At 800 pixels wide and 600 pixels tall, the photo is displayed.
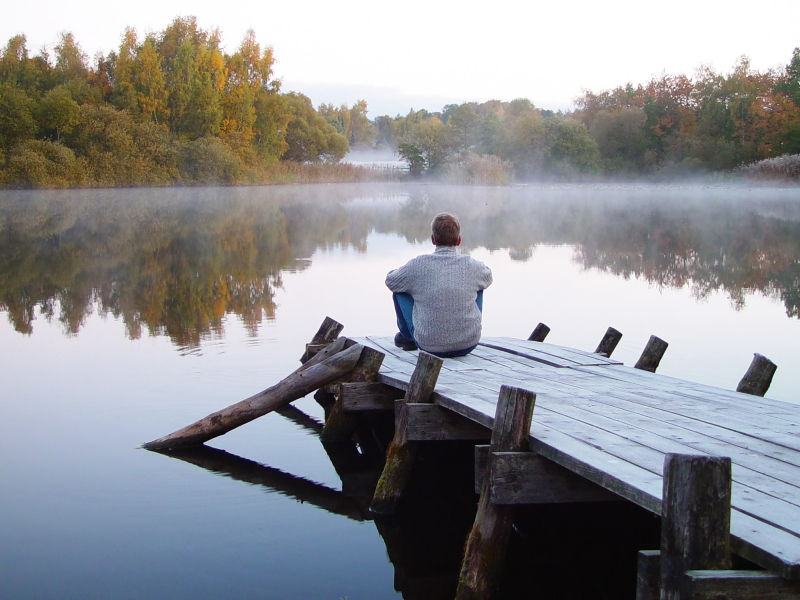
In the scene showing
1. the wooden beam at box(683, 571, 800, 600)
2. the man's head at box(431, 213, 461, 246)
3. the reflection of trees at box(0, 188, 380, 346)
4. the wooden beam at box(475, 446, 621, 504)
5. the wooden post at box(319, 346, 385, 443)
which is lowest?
the reflection of trees at box(0, 188, 380, 346)

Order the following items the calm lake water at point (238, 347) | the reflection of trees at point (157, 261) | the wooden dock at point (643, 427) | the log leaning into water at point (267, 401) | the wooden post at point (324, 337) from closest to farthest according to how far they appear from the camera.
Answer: the wooden dock at point (643, 427)
the calm lake water at point (238, 347)
the log leaning into water at point (267, 401)
the wooden post at point (324, 337)
the reflection of trees at point (157, 261)

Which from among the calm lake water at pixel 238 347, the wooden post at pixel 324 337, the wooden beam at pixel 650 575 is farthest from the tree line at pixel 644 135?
the wooden beam at pixel 650 575

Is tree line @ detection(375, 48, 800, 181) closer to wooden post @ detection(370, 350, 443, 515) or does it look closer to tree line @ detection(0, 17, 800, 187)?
tree line @ detection(0, 17, 800, 187)

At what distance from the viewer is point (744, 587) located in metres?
2.59

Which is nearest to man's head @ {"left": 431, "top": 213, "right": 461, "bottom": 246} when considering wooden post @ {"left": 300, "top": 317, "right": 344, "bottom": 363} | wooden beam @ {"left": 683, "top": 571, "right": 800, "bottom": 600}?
wooden post @ {"left": 300, "top": 317, "right": 344, "bottom": 363}

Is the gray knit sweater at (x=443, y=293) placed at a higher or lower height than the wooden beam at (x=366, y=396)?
higher

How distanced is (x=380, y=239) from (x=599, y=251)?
19.2 feet

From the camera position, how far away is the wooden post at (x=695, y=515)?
8.61 feet

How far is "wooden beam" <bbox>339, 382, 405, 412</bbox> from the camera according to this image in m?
6.12

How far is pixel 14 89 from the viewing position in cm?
5094

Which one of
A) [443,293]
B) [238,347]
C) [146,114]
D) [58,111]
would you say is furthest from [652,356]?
[146,114]

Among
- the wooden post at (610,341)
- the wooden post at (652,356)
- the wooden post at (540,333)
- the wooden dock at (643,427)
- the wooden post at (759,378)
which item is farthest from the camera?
the wooden post at (540,333)

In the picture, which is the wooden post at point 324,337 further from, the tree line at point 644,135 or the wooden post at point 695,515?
the tree line at point 644,135

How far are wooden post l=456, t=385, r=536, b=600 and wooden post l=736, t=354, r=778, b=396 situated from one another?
237 cm
